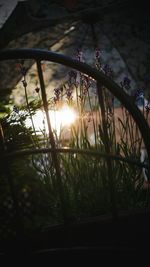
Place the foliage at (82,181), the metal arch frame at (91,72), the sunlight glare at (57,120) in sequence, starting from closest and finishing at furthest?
1. the metal arch frame at (91,72)
2. the foliage at (82,181)
3. the sunlight glare at (57,120)

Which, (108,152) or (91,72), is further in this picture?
(108,152)

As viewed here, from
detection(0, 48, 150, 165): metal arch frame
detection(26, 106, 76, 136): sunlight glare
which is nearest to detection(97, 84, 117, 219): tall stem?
detection(0, 48, 150, 165): metal arch frame

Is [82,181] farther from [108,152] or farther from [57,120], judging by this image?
[57,120]

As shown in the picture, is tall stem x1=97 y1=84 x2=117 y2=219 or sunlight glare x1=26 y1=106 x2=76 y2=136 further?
sunlight glare x1=26 y1=106 x2=76 y2=136

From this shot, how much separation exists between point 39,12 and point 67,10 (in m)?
0.44

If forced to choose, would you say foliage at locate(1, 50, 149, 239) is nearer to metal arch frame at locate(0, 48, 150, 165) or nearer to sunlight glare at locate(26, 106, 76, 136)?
sunlight glare at locate(26, 106, 76, 136)

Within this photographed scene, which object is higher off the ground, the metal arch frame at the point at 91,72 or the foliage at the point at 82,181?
the metal arch frame at the point at 91,72

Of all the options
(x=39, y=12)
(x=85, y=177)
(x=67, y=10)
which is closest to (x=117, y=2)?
(x=67, y=10)

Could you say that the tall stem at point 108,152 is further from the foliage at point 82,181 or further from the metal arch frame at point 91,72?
the foliage at point 82,181

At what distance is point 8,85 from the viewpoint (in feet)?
15.0

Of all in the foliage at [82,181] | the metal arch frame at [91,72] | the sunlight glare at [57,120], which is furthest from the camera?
the sunlight glare at [57,120]

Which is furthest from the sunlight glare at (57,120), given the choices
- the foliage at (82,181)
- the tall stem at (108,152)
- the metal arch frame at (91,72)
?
the metal arch frame at (91,72)

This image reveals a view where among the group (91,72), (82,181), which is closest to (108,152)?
(91,72)

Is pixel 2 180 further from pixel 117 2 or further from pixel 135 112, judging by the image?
pixel 117 2
